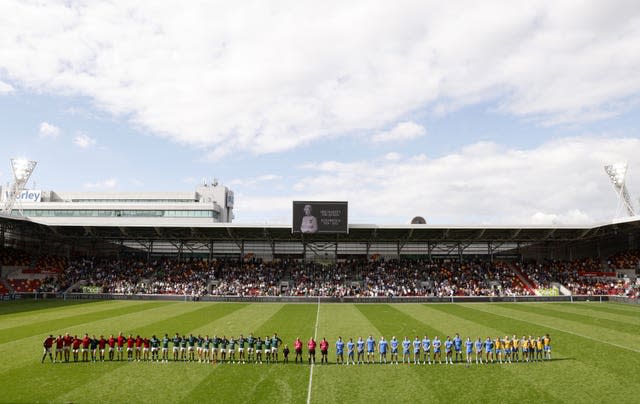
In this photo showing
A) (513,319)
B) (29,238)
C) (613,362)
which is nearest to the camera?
(613,362)

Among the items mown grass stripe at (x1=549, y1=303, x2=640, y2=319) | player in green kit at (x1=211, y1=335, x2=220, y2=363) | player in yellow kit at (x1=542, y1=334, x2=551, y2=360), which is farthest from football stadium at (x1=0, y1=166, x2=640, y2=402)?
mown grass stripe at (x1=549, y1=303, x2=640, y2=319)

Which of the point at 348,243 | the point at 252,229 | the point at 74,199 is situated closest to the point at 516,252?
the point at 348,243

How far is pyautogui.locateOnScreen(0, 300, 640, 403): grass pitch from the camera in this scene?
1503 centimetres

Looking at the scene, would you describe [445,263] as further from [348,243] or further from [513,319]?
[513,319]

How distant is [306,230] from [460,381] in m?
36.7

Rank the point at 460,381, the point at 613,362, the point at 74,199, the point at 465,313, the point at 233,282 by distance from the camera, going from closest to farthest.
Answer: the point at 460,381
the point at 613,362
the point at 465,313
the point at 233,282
the point at 74,199

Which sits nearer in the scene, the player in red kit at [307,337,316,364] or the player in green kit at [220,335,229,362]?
the player in red kit at [307,337,316,364]

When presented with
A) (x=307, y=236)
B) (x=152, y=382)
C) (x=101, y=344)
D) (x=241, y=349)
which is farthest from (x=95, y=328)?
(x=307, y=236)

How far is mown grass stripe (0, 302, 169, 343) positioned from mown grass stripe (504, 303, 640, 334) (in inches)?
1390

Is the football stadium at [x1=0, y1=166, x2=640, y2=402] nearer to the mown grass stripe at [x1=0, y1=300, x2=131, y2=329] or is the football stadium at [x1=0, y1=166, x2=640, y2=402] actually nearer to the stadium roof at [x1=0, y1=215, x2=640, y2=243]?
the mown grass stripe at [x1=0, y1=300, x2=131, y2=329]

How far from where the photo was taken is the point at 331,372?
716 inches

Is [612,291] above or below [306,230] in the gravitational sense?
below

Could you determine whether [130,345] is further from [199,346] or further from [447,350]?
[447,350]

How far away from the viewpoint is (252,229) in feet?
184
